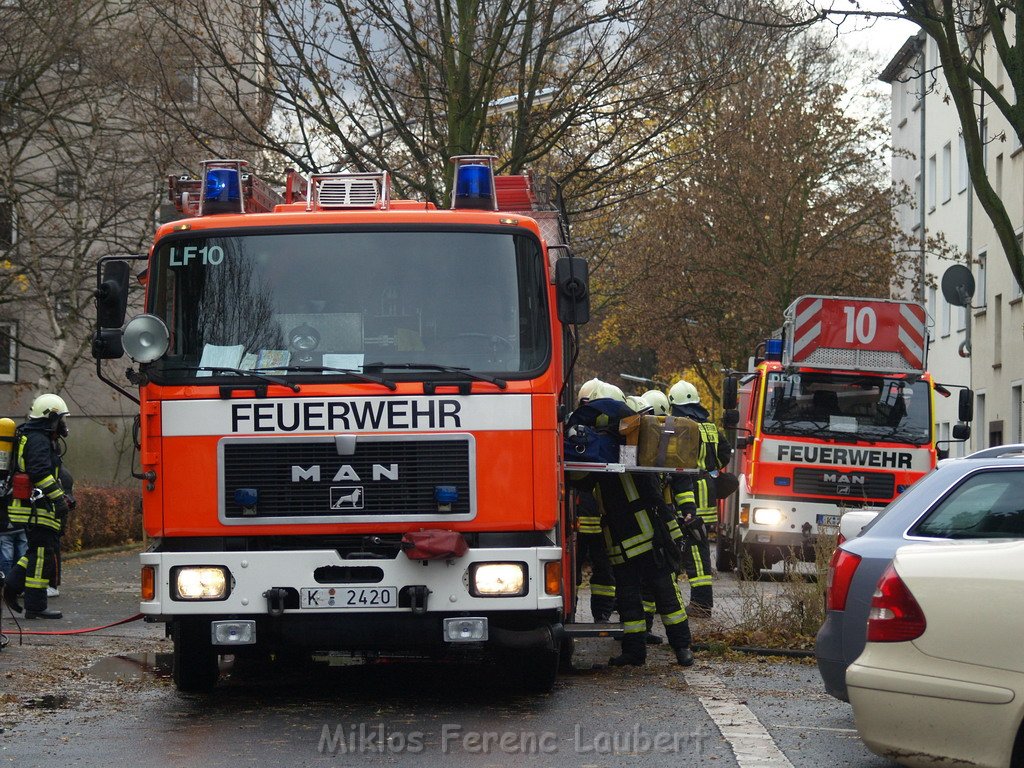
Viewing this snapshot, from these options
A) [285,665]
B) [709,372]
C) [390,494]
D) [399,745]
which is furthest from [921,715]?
[709,372]

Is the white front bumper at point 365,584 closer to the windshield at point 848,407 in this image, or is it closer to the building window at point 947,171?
the windshield at point 848,407

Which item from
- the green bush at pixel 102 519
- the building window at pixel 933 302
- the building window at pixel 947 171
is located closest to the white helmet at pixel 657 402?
the green bush at pixel 102 519

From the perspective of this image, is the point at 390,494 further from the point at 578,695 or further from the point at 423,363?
the point at 578,695

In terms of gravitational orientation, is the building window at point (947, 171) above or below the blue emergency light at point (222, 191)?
above

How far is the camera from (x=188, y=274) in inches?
325

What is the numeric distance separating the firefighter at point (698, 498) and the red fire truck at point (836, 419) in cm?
318

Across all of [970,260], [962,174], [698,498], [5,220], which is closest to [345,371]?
[698,498]

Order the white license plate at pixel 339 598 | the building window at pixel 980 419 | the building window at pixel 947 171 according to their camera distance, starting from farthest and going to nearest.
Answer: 1. the building window at pixel 947 171
2. the building window at pixel 980 419
3. the white license plate at pixel 339 598

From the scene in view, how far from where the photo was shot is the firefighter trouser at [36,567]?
12984mm

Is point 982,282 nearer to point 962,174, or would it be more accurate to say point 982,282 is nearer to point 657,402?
point 962,174

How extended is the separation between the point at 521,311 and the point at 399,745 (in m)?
2.35

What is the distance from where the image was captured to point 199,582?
794 cm

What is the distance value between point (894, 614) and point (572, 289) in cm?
308

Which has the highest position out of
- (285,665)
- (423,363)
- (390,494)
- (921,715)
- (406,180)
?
(406,180)
